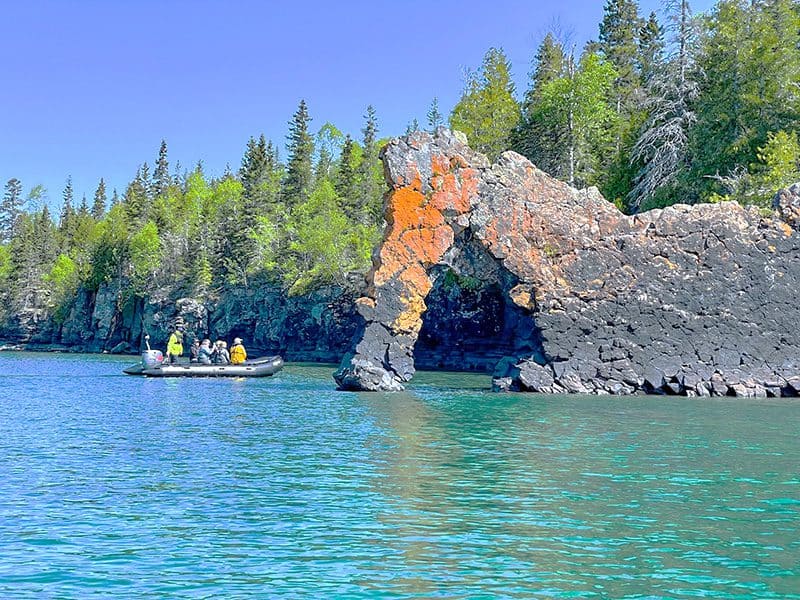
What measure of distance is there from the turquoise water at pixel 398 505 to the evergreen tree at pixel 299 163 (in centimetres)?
5965

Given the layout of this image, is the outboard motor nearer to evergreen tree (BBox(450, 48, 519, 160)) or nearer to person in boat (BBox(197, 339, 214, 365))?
person in boat (BBox(197, 339, 214, 365))

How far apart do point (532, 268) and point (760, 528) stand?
20.1m

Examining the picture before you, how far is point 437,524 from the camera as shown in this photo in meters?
11.5

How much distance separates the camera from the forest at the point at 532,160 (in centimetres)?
4069

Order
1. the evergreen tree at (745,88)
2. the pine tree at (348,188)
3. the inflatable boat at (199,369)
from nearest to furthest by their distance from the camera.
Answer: the inflatable boat at (199,369) → the evergreen tree at (745,88) → the pine tree at (348,188)

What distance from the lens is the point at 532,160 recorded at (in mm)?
58656

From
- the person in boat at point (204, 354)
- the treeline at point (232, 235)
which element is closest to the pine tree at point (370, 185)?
the treeline at point (232, 235)

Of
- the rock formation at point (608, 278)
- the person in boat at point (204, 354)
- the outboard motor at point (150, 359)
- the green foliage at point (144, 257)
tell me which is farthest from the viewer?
the green foliage at point (144, 257)

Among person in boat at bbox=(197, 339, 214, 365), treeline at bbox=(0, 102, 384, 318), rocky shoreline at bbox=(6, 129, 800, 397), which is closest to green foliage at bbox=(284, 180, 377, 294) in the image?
treeline at bbox=(0, 102, 384, 318)

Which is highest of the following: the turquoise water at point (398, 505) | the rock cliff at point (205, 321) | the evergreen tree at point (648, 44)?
the evergreen tree at point (648, 44)

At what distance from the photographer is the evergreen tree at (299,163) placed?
270 ft

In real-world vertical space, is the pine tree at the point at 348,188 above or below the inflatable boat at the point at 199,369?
above

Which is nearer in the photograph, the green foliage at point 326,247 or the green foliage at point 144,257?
the green foliage at point 326,247

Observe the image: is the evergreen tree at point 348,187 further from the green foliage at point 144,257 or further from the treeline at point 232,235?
the green foliage at point 144,257
